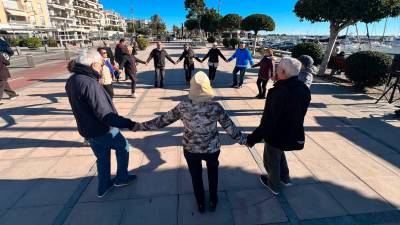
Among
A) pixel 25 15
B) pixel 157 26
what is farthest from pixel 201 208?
pixel 157 26

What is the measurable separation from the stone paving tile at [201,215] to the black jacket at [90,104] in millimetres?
1207

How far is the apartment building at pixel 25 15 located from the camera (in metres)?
42.8

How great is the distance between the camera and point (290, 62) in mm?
2604

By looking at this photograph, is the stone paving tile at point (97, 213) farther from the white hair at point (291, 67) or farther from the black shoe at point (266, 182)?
the white hair at point (291, 67)

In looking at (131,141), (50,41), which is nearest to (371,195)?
(131,141)

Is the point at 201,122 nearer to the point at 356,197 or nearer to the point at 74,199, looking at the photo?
the point at 74,199

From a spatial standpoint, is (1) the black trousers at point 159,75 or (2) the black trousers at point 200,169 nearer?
(2) the black trousers at point 200,169

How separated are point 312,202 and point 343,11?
334 inches

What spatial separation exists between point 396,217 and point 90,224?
11.5 feet

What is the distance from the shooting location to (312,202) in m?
3.10

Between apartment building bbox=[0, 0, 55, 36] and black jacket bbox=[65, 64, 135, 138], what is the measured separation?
4470cm

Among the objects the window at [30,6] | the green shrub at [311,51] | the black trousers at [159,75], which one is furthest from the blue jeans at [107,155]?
the window at [30,6]

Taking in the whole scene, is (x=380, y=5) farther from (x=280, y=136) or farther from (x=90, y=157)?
(x=90, y=157)

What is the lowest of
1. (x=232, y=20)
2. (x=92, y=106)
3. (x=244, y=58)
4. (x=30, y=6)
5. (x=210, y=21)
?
(x=92, y=106)
